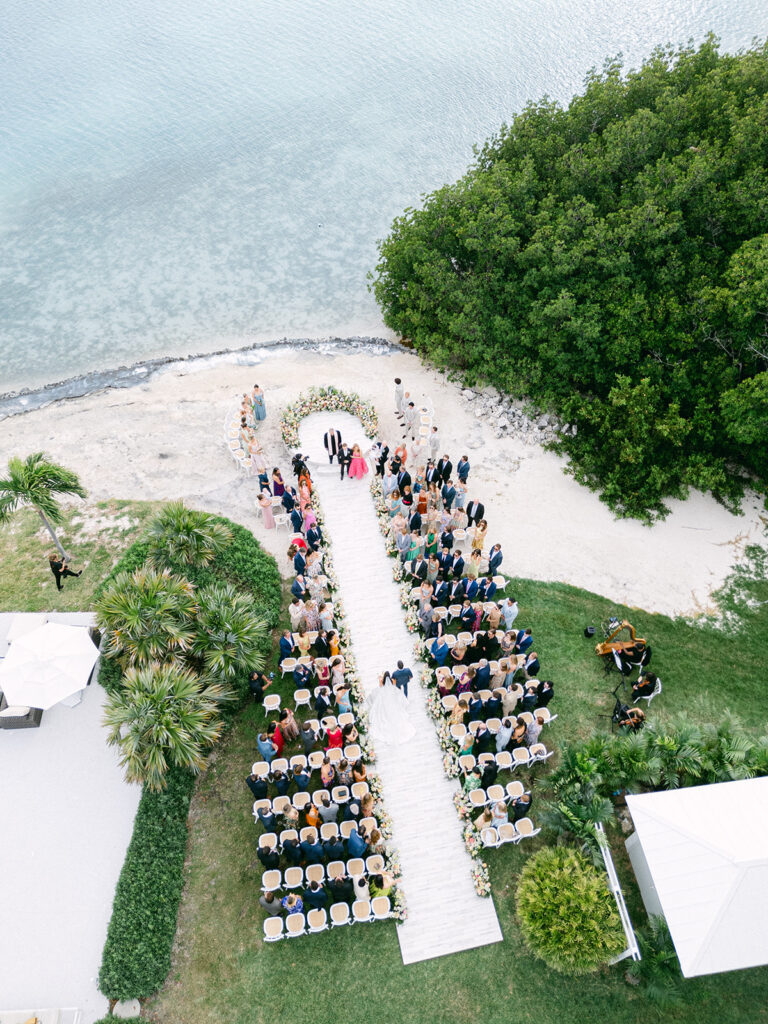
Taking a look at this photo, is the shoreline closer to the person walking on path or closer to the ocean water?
the ocean water

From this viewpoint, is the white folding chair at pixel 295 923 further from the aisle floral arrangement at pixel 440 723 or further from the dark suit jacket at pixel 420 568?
the dark suit jacket at pixel 420 568

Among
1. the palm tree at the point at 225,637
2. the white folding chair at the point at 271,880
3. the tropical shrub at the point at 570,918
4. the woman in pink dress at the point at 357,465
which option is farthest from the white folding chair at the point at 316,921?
the woman in pink dress at the point at 357,465

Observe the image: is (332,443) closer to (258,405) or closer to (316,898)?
(258,405)

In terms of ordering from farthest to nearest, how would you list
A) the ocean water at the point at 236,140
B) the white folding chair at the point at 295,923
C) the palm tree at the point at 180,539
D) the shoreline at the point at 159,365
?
the ocean water at the point at 236,140, the shoreline at the point at 159,365, the palm tree at the point at 180,539, the white folding chair at the point at 295,923

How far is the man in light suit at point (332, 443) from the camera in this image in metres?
21.1

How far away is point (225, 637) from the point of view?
1486 centimetres

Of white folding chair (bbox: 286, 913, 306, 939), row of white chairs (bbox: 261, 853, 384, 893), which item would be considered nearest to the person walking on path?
row of white chairs (bbox: 261, 853, 384, 893)

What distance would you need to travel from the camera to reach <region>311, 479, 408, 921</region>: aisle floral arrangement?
1294 centimetres

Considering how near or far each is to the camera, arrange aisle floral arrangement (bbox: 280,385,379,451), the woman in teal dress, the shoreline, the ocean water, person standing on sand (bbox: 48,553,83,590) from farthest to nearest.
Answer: the ocean water → the shoreline → the woman in teal dress → aisle floral arrangement (bbox: 280,385,379,451) → person standing on sand (bbox: 48,553,83,590)

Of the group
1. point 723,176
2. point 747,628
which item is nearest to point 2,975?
point 747,628

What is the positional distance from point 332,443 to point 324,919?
1365cm

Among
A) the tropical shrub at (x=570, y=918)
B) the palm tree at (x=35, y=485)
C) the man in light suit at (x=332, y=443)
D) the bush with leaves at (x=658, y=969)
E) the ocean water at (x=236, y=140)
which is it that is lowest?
the bush with leaves at (x=658, y=969)

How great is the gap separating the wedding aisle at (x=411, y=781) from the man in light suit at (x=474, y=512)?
2.97 meters

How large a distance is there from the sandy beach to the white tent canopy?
22.8ft
